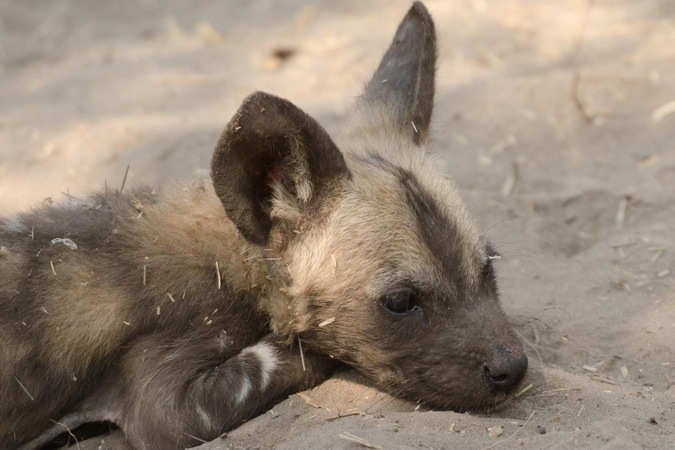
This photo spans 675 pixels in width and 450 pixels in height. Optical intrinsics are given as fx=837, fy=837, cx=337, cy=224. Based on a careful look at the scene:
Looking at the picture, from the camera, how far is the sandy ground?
12.3ft

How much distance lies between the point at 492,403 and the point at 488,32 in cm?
596

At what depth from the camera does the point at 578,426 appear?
3.48 m

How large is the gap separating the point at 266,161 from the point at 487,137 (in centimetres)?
387

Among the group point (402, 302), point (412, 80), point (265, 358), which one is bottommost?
point (265, 358)

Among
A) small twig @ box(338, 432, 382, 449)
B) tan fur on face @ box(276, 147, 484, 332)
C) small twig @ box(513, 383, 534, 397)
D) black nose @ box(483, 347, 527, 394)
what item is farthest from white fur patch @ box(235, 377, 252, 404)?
small twig @ box(513, 383, 534, 397)

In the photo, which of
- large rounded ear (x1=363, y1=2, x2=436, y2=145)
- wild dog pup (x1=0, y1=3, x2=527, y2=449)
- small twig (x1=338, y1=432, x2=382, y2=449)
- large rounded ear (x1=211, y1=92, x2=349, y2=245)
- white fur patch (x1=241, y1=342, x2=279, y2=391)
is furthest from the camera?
large rounded ear (x1=363, y1=2, x2=436, y2=145)

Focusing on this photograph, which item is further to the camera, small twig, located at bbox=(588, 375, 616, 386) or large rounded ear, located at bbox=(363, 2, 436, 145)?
large rounded ear, located at bbox=(363, 2, 436, 145)

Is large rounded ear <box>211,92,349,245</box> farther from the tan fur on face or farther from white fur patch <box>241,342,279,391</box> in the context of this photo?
white fur patch <box>241,342,279,391</box>

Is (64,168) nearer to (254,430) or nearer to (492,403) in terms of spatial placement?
(254,430)

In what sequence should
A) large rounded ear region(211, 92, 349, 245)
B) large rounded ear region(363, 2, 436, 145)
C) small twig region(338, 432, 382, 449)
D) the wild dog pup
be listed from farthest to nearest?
large rounded ear region(363, 2, 436, 145) → the wild dog pup → large rounded ear region(211, 92, 349, 245) → small twig region(338, 432, 382, 449)

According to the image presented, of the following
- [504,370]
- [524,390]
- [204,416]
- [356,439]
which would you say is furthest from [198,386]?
[524,390]

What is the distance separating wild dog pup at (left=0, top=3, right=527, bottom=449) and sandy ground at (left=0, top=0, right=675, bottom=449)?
193 millimetres

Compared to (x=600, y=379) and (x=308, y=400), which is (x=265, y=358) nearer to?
(x=308, y=400)

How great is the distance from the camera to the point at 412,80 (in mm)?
4773
